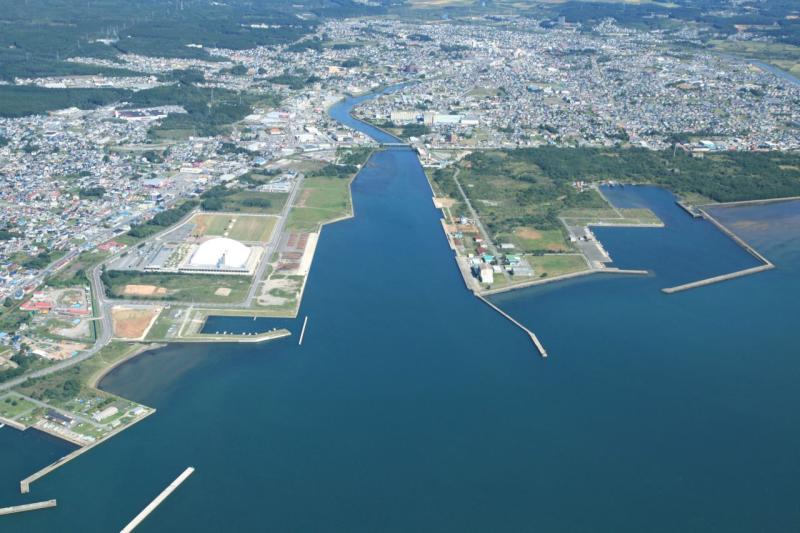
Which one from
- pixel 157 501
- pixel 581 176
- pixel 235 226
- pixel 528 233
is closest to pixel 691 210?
pixel 581 176

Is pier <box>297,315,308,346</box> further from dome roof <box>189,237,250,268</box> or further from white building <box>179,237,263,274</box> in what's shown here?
dome roof <box>189,237,250,268</box>

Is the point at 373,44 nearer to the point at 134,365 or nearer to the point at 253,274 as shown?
the point at 253,274

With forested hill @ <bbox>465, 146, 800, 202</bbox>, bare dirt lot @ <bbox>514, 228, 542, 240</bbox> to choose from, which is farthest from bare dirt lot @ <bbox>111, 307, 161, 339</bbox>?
forested hill @ <bbox>465, 146, 800, 202</bbox>

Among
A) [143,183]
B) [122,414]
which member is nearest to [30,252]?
[143,183]

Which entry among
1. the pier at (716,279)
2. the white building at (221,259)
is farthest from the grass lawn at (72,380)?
the pier at (716,279)

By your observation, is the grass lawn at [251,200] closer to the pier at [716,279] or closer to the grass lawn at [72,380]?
the grass lawn at [72,380]

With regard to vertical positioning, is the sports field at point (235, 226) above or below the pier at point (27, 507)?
above

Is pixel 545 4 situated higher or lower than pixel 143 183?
higher
